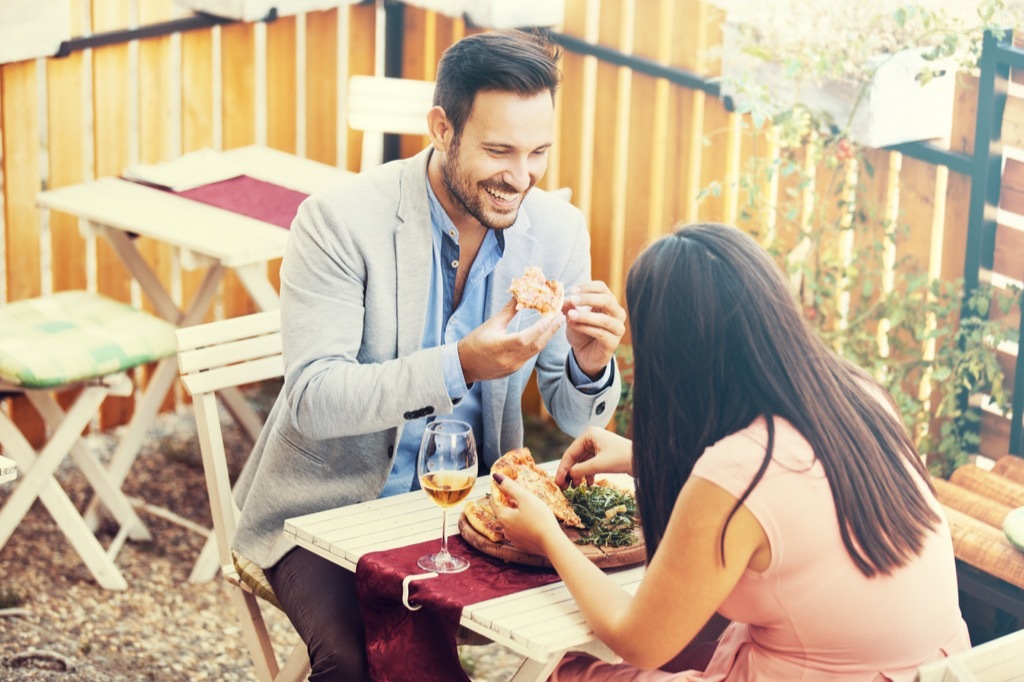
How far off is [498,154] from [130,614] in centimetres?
217

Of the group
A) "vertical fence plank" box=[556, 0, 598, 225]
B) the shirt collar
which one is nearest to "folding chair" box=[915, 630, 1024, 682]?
the shirt collar

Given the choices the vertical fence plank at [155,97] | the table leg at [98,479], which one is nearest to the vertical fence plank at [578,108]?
the vertical fence plank at [155,97]

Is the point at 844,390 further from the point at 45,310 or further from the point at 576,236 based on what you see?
the point at 45,310

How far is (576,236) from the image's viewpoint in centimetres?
334

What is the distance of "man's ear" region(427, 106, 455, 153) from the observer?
310 centimetres

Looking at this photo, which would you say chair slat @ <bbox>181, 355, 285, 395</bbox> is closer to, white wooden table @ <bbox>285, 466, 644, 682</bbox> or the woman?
white wooden table @ <bbox>285, 466, 644, 682</bbox>

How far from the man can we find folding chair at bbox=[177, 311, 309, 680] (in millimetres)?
99

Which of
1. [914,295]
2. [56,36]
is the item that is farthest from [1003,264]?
[56,36]

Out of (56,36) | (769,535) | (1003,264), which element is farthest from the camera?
(56,36)

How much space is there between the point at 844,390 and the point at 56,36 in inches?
144

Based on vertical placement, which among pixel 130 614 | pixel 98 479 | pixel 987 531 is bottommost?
pixel 130 614

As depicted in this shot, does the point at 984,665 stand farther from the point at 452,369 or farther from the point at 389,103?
the point at 389,103

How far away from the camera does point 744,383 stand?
2322 millimetres

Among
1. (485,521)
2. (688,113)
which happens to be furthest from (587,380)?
(688,113)
